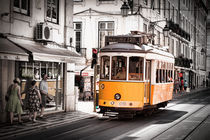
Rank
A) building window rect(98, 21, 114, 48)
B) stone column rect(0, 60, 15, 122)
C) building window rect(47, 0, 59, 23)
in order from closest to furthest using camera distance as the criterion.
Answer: stone column rect(0, 60, 15, 122) → building window rect(47, 0, 59, 23) → building window rect(98, 21, 114, 48)

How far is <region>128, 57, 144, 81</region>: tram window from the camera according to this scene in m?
15.1

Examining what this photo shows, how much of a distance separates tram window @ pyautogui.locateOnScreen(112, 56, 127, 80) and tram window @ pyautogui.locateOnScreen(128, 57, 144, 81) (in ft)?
0.81

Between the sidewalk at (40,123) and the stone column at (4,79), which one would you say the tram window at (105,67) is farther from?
the stone column at (4,79)

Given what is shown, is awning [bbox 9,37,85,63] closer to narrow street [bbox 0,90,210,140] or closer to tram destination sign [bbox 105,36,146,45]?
tram destination sign [bbox 105,36,146,45]

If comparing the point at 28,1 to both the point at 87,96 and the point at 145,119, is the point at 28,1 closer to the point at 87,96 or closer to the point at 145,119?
the point at 145,119

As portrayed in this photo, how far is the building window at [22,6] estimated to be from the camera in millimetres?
14723

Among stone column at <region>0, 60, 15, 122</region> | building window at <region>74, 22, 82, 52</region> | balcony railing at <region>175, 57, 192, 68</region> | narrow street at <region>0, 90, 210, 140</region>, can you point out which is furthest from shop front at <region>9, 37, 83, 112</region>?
balcony railing at <region>175, 57, 192, 68</region>

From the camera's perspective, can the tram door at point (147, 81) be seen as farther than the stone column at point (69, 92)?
No

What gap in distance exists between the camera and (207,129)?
13.1m

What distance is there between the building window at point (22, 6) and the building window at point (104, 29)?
1493cm

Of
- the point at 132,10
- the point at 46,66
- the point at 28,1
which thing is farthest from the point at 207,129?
the point at 132,10

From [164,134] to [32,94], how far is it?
206 inches

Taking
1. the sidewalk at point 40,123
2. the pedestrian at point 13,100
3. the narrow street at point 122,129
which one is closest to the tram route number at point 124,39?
the narrow street at point 122,129

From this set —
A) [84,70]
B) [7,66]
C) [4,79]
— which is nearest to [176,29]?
[84,70]
